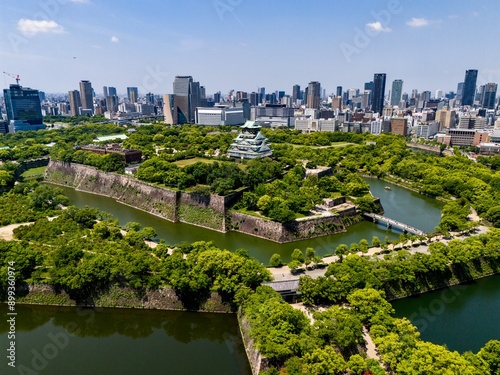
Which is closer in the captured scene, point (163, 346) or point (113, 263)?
point (163, 346)

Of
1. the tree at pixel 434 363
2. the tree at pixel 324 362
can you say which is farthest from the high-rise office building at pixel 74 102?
the tree at pixel 434 363

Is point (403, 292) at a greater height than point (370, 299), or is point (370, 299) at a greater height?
point (370, 299)

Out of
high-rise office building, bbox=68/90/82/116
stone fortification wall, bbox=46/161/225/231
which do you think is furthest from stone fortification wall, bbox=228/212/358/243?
high-rise office building, bbox=68/90/82/116

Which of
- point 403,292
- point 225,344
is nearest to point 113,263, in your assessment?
point 225,344

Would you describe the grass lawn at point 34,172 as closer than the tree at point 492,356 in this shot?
No

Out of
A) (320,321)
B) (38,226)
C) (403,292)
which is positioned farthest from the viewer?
(38,226)

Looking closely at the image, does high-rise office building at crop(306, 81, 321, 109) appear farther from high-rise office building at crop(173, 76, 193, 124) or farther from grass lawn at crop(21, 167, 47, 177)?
grass lawn at crop(21, 167, 47, 177)

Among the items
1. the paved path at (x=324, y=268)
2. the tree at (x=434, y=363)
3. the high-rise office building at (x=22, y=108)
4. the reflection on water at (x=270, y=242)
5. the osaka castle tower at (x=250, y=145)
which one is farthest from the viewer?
the high-rise office building at (x=22, y=108)

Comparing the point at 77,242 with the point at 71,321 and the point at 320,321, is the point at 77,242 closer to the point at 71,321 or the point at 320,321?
the point at 71,321

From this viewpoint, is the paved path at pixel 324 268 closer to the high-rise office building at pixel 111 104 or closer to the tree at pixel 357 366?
the tree at pixel 357 366
